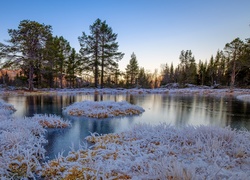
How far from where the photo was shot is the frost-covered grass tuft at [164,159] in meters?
2.74

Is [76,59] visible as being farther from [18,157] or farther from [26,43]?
[18,157]

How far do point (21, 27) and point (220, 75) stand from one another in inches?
2248

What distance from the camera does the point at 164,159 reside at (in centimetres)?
304

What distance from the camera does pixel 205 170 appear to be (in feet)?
9.45

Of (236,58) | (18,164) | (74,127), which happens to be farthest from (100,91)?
(236,58)

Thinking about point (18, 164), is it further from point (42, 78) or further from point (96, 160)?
point (42, 78)

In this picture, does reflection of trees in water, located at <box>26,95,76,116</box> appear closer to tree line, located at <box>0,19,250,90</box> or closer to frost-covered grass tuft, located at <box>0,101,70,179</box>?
frost-covered grass tuft, located at <box>0,101,70,179</box>

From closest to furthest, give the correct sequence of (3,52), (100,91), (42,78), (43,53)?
(3,52), (43,53), (100,91), (42,78)

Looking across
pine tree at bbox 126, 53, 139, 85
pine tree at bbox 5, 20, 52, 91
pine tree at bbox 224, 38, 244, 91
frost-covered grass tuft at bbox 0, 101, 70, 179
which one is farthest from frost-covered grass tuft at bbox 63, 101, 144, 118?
pine tree at bbox 126, 53, 139, 85

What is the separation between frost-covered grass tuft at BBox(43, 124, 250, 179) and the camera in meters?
2.74

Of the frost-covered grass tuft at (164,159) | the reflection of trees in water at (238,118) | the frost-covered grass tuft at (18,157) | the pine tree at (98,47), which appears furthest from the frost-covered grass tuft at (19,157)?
the pine tree at (98,47)

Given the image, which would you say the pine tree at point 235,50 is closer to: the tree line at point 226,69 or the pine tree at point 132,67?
the tree line at point 226,69

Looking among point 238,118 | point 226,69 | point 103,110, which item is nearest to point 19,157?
point 103,110

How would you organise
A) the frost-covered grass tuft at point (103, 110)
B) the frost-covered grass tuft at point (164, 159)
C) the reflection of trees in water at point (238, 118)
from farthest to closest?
the frost-covered grass tuft at point (103, 110) < the reflection of trees in water at point (238, 118) < the frost-covered grass tuft at point (164, 159)
